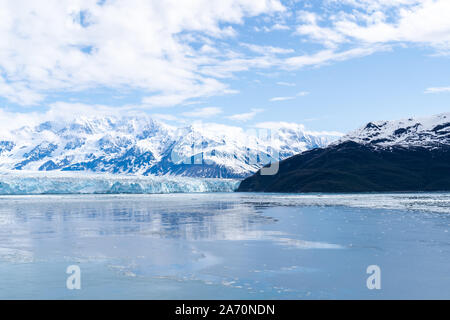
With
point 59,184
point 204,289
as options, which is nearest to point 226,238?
point 204,289

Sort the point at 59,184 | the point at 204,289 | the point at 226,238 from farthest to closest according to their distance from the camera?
1. the point at 59,184
2. the point at 226,238
3. the point at 204,289

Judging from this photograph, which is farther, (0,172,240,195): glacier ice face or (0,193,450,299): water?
(0,172,240,195): glacier ice face

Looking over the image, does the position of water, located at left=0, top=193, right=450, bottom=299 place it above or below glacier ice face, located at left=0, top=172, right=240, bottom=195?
below

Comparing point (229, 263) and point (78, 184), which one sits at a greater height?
point (78, 184)

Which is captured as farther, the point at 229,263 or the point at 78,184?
the point at 78,184

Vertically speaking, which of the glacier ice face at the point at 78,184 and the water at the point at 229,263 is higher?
the glacier ice face at the point at 78,184

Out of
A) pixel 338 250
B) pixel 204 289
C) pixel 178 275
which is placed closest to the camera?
pixel 204 289

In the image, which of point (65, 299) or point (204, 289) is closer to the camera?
point (65, 299)

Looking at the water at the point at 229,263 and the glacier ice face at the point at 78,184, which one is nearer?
the water at the point at 229,263
